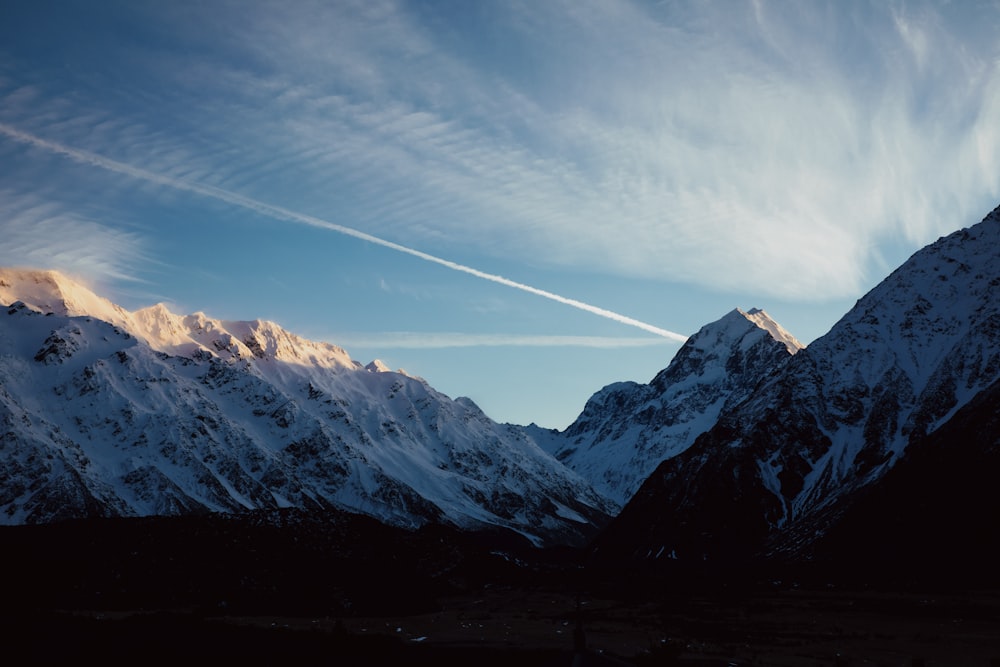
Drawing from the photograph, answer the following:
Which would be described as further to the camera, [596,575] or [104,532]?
[596,575]

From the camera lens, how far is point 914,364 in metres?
200

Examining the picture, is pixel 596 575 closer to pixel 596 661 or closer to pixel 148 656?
pixel 148 656

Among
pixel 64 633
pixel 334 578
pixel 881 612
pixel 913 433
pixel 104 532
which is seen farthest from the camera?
pixel 913 433

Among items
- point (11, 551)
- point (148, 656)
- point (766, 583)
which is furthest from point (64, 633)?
point (766, 583)

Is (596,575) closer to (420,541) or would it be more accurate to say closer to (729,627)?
(420,541)

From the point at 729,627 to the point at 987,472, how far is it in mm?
75016

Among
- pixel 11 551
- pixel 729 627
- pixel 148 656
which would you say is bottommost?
pixel 11 551

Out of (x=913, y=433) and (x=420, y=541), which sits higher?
(x=913, y=433)

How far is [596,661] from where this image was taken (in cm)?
3869

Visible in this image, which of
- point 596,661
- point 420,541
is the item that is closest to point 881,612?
point 596,661

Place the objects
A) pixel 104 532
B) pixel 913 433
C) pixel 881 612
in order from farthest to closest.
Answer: pixel 913 433 < pixel 104 532 < pixel 881 612

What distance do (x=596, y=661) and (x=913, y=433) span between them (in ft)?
500

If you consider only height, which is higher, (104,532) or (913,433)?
(913,433)

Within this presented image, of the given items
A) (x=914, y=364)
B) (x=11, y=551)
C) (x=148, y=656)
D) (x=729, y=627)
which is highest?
(x=914, y=364)
